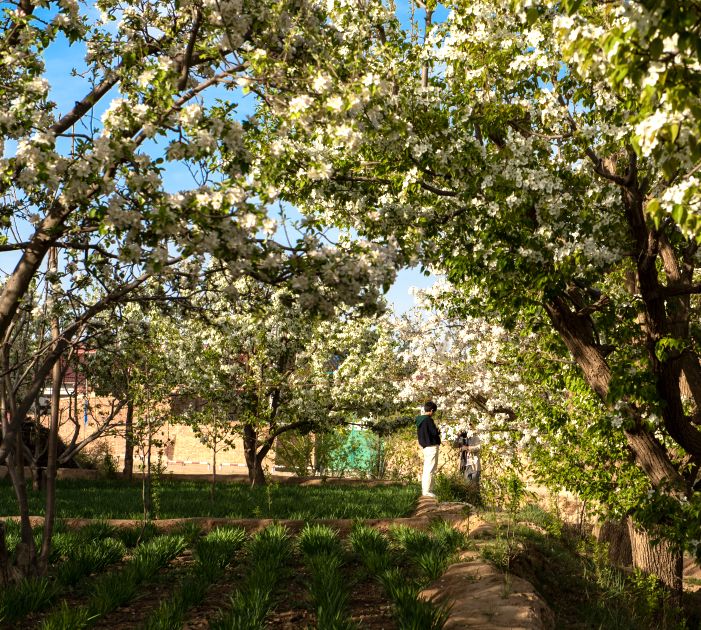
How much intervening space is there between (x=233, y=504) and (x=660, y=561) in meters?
7.29

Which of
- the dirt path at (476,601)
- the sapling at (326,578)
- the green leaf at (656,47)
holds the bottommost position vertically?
the dirt path at (476,601)

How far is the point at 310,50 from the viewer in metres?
6.21

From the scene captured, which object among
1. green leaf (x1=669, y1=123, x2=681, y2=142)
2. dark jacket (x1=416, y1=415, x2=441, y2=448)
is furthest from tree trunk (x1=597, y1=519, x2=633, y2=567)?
green leaf (x1=669, y1=123, x2=681, y2=142)

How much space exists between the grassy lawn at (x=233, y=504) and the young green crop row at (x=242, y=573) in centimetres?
→ 198

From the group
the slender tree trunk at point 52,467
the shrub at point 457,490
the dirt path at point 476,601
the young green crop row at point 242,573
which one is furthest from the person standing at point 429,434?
the slender tree trunk at point 52,467

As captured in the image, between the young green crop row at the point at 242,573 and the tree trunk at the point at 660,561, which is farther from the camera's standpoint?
the tree trunk at the point at 660,561

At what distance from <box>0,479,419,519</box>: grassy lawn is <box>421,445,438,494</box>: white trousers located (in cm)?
42

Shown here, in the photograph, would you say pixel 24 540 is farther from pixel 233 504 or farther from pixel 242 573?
pixel 233 504

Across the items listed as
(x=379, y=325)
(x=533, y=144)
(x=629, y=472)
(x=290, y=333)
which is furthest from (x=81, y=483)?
(x=533, y=144)

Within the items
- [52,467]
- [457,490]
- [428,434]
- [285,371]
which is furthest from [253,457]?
[52,467]

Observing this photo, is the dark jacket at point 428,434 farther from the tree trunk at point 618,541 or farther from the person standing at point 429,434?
the tree trunk at point 618,541

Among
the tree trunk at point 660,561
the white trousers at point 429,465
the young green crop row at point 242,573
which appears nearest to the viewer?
the young green crop row at point 242,573

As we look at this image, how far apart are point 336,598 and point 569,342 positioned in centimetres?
458

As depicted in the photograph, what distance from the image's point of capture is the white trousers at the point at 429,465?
548 inches
